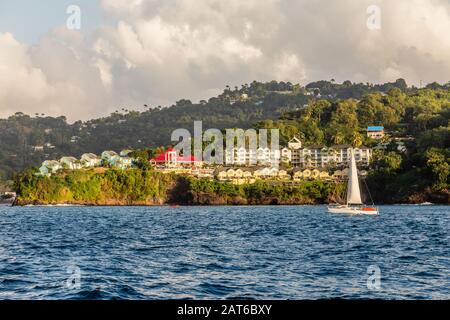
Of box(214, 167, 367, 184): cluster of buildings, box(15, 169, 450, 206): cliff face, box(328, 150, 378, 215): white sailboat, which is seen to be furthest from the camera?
box(214, 167, 367, 184): cluster of buildings

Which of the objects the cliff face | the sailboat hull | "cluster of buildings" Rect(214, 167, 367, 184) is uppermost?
"cluster of buildings" Rect(214, 167, 367, 184)

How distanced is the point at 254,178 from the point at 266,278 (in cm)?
15995

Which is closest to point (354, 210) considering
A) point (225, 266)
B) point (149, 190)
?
point (225, 266)

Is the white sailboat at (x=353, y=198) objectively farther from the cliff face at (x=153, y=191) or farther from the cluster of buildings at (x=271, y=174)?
the cluster of buildings at (x=271, y=174)

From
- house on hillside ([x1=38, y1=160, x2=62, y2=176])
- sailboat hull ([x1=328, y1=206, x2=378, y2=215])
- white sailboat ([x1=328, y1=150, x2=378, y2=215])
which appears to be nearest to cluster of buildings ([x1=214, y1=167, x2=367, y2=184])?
house on hillside ([x1=38, y1=160, x2=62, y2=176])

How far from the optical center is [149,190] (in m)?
180

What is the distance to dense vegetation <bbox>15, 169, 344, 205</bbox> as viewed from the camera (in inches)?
6698

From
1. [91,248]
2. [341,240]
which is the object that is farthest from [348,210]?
[91,248]

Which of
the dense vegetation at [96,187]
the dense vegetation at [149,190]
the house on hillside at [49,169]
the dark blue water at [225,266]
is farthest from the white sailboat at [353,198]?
the house on hillside at [49,169]

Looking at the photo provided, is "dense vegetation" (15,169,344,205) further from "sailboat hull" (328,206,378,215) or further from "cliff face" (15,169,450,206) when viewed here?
"sailboat hull" (328,206,378,215)

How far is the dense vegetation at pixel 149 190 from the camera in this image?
558ft

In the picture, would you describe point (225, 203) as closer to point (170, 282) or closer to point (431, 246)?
point (431, 246)

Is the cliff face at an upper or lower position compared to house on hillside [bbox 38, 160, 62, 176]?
lower
